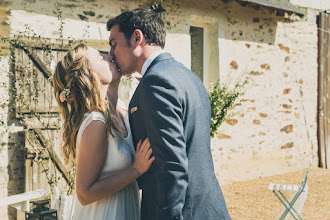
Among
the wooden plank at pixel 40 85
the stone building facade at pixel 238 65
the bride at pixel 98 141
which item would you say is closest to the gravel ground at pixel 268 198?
the stone building facade at pixel 238 65

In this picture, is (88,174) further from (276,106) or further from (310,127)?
(310,127)

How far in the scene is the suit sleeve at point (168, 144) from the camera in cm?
170

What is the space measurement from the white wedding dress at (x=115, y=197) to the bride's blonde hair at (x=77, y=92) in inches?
2.2

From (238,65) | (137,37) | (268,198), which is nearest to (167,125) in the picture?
(137,37)

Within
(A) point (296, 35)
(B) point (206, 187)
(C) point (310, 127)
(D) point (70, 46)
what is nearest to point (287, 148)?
(C) point (310, 127)

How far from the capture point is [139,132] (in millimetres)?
1972

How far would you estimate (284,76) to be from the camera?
27.9 feet

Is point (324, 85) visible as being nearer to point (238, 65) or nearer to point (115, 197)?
point (238, 65)

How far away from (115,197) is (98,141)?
0.36 metres

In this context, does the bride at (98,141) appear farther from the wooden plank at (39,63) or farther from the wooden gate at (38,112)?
the wooden plank at (39,63)

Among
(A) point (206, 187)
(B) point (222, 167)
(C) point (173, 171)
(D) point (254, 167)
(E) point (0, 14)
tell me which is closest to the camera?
(C) point (173, 171)

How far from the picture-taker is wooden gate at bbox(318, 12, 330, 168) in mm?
9141

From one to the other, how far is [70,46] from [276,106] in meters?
4.96

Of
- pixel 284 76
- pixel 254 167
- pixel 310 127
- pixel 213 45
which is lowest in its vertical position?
pixel 254 167
